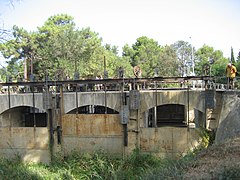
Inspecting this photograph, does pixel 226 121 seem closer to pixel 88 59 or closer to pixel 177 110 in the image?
pixel 177 110

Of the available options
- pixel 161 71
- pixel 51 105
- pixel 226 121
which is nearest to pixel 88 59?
pixel 161 71

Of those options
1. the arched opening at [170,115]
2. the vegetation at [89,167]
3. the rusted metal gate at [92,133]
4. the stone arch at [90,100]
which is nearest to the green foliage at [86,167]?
the vegetation at [89,167]

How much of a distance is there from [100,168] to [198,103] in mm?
6223

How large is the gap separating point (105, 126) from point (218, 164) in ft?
29.1

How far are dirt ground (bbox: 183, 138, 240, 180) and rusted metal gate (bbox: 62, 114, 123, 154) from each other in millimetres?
7150

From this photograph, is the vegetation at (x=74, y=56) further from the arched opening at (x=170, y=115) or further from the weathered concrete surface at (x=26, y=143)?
the weathered concrete surface at (x=26, y=143)

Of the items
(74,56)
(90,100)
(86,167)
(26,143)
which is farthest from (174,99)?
(74,56)

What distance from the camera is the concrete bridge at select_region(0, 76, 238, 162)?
13953 millimetres

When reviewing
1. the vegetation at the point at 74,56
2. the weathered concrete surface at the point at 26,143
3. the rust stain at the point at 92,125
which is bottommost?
the weathered concrete surface at the point at 26,143

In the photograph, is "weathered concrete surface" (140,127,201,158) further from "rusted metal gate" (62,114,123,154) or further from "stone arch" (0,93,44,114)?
"stone arch" (0,93,44,114)

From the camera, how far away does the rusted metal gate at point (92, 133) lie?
1483 centimetres

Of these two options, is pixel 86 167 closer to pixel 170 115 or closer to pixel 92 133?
pixel 92 133

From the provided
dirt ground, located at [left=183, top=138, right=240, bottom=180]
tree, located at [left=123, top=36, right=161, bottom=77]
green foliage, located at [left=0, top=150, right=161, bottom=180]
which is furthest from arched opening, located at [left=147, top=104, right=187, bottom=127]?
tree, located at [left=123, top=36, right=161, bottom=77]

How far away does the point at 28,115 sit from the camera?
63.9 feet
